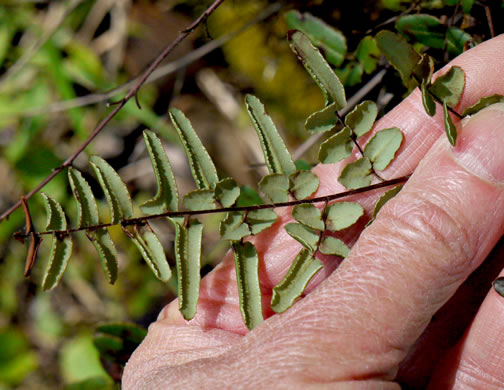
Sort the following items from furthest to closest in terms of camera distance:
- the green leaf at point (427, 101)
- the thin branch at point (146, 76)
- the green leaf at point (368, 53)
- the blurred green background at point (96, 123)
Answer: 1. the blurred green background at point (96, 123)
2. the green leaf at point (368, 53)
3. the thin branch at point (146, 76)
4. the green leaf at point (427, 101)

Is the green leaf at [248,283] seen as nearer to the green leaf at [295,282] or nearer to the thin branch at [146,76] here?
the green leaf at [295,282]

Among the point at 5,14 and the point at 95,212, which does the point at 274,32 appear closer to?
the point at 95,212

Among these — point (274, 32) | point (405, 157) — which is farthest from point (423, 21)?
point (274, 32)

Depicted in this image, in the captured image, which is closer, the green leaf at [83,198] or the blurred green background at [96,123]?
the green leaf at [83,198]

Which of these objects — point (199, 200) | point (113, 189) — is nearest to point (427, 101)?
point (199, 200)

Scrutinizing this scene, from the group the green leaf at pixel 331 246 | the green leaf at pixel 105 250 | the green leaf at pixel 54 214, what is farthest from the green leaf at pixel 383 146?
the green leaf at pixel 54 214

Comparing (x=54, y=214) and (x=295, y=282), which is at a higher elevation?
(x=54, y=214)

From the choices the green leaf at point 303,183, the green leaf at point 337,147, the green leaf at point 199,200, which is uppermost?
the green leaf at point 199,200

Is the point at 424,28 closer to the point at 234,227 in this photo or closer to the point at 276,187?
the point at 276,187
